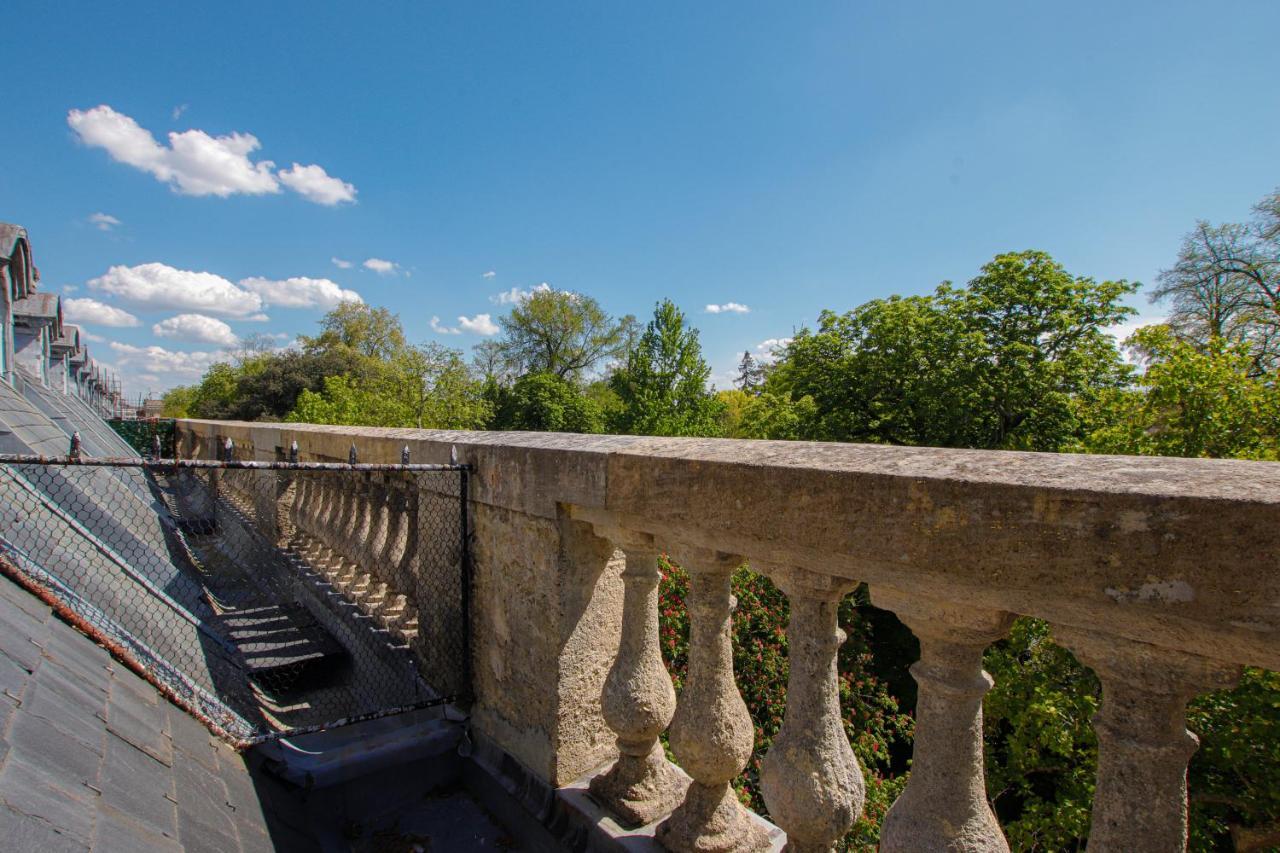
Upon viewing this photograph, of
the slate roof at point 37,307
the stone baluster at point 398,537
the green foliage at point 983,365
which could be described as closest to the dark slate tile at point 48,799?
the stone baluster at point 398,537

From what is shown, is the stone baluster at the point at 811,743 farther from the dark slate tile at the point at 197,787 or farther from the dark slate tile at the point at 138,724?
the dark slate tile at the point at 138,724

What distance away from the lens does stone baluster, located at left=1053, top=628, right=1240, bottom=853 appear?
0.97 m

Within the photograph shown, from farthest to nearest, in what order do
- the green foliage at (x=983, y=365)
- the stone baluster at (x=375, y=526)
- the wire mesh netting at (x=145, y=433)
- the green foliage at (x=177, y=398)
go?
1. the green foliage at (x=177, y=398)
2. the green foliage at (x=983, y=365)
3. the wire mesh netting at (x=145, y=433)
4. the stone baluster at (x=375, y=526)

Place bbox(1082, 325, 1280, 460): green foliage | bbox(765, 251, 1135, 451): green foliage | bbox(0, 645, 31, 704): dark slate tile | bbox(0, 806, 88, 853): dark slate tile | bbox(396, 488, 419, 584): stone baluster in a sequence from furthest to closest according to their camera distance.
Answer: bbox(765, 251, 1135, 451): green foliage < bbox(1082, 325, 1280, 460): green foliage < bbox(396, 488, 419, 584): stone baluster < bbox(0, 645, 31, 704): dark slate tile < bbox(0, 806, 88, 853): dark slate tile

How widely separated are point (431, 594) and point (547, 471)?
118cm

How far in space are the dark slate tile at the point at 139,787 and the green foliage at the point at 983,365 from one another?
52.5ft

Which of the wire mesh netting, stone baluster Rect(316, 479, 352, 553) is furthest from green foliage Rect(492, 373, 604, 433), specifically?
stone baluster Rect(316, 479, 352, 553)

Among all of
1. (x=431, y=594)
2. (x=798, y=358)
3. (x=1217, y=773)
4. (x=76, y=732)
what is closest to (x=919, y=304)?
(x=798, y=358)

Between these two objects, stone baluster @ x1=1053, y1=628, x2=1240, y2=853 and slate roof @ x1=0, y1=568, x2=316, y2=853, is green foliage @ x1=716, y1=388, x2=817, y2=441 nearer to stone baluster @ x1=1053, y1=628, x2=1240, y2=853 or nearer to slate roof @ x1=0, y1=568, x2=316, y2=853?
slate roof @ x1=0, y1=568, x2=316, y2=853

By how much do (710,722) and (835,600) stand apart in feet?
1.89

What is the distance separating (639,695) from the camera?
198 cm

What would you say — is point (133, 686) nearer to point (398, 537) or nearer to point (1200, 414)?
point (398, 537)

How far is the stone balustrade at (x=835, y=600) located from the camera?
0.96m

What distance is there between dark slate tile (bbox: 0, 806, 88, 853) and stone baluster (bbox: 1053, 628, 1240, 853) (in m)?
1.53
